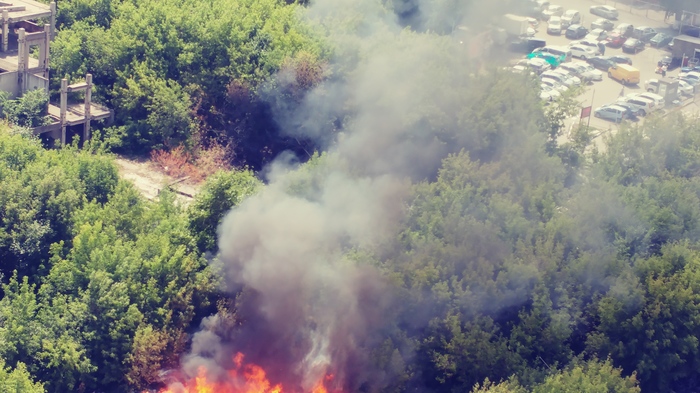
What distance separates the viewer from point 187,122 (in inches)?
1571

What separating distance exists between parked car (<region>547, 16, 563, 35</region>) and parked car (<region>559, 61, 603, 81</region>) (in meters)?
5.43

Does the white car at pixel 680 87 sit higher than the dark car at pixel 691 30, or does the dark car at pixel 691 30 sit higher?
the dark car at pixel 691 30

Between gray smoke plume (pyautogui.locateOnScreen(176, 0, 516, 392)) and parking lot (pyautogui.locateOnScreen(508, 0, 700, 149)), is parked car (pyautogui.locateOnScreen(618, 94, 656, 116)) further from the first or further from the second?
gray smoke plume (pyautogui.locateOnScreen(176, 0, 516, 392))

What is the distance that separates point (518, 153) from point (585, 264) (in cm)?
541

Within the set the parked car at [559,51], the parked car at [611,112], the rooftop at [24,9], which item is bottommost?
the parked car at [611,112]

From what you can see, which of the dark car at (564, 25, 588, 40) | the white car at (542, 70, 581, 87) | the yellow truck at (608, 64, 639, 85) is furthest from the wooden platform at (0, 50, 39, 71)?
the dark car at (564, 25, 588, 40)

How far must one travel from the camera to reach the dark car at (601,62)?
175ft

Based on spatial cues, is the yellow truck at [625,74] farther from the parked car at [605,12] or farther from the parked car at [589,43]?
the parked car at [605,12]

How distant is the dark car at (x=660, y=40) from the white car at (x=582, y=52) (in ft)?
13.9

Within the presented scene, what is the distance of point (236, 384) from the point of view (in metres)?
27.7

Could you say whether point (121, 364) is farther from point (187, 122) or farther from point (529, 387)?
point (187, 122)

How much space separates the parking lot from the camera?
48391mm

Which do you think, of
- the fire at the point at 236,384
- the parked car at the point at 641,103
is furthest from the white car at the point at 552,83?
the fire at the point at 236,384

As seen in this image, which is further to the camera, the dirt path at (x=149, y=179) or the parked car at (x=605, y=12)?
the parked car at (x=605, y=12)
